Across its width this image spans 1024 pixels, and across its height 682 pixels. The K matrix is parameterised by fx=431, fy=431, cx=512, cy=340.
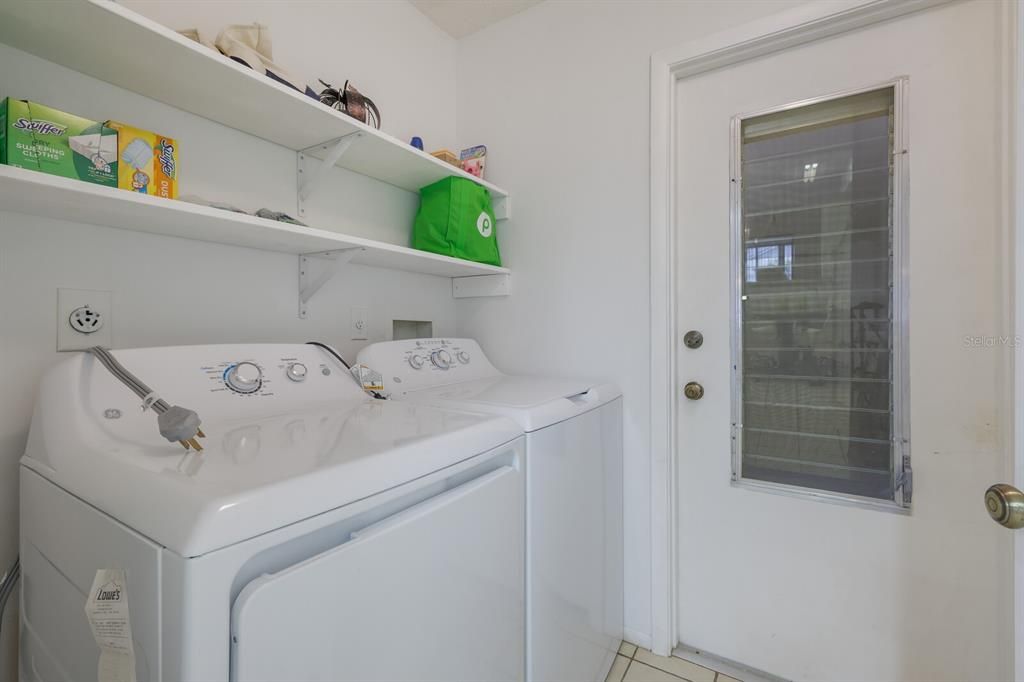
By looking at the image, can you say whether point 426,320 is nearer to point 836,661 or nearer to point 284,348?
point 284,348

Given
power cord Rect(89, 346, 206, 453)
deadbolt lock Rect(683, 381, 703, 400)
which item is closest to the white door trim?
deadbolt lock Rect(683, 381, 703, 400)

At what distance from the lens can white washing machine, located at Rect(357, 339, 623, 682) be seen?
3.41 ft

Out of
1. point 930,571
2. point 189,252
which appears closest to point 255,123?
point 189,252

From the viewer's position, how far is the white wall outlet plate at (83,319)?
952 mm

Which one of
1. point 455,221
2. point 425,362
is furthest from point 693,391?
point 455,221

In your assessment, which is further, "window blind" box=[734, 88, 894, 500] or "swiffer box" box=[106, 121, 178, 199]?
"window blind" box=[734, 88, 894, 500]

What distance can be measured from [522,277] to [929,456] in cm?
146

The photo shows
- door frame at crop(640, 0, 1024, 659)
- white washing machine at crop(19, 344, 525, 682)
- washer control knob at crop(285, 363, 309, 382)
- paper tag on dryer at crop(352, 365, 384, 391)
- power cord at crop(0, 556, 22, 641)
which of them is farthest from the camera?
door frame at crop(640, 0, 1024, 659)

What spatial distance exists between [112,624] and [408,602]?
0.37 meters

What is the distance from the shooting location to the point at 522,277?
189cm

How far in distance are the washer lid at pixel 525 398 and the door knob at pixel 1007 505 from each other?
812mm

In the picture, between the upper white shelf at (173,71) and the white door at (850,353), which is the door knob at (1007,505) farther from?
the upper white shelf at (173,71)

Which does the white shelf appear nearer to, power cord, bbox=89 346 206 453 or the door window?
power cord, bbox=89 346 206 453

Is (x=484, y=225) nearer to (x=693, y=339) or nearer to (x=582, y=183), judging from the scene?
(x=582, y=183)
